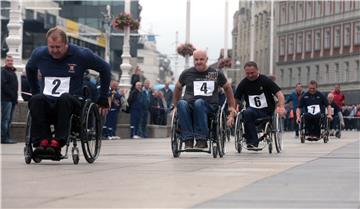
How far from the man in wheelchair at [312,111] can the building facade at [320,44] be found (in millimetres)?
67567

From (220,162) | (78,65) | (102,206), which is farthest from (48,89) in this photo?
(102,206)

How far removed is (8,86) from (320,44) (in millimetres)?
93389

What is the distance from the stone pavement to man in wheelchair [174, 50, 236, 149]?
4.87 ft

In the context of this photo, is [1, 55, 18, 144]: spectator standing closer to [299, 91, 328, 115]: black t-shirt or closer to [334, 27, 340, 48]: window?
→ [299, 91, 328, 115]: black t-shirt

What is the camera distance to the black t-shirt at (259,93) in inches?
654

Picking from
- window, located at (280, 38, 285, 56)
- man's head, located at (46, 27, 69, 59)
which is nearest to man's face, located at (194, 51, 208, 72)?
man's head, located at (46, 27, 69, 59)

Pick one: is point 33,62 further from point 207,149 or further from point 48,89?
point 207,149

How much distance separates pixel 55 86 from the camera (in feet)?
39.4

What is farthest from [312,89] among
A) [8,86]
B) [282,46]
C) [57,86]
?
[282,46]

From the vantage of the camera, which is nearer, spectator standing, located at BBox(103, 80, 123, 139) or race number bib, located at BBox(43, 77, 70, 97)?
race number bib, located at BBox(43, 77, 70, 97)

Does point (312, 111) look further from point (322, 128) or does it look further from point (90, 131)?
point (90, 131)

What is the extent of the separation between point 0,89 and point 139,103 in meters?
8.39

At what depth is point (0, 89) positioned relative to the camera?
20.2 metres

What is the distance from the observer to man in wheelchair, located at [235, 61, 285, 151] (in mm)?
16594
